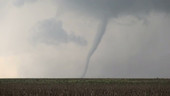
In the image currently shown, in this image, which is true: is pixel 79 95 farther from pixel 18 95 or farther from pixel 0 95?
pixel 0 95

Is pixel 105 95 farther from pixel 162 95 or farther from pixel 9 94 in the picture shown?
pixel 9 94

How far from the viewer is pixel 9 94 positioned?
27391mm

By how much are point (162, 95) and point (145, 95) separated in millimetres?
1585

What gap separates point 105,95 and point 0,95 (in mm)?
9304

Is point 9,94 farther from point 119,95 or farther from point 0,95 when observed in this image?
point 119,95

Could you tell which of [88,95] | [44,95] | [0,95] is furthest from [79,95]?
[0,95]

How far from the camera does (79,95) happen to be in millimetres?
25516

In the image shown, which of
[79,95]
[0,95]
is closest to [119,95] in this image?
[79,95]

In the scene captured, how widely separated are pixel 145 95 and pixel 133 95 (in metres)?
1.17

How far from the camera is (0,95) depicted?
2619 cm

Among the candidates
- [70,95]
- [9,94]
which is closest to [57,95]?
[70,95]

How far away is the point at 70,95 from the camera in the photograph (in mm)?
26156

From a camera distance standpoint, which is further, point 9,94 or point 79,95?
point 9,94

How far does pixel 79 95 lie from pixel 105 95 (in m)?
2.36
